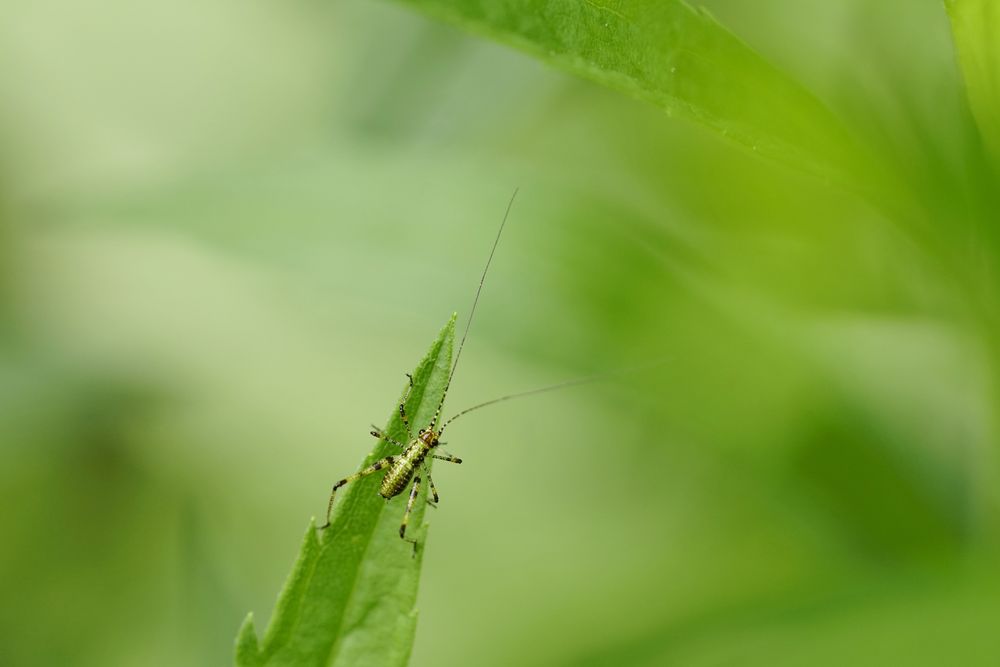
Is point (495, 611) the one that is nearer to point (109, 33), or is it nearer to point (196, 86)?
point (196, 86)

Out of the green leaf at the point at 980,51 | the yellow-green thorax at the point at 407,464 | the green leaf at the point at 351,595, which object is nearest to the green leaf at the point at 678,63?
the green leaf at the point at 980,51

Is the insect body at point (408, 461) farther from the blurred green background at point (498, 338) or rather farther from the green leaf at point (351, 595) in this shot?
the blurred green background at point (498, 338)

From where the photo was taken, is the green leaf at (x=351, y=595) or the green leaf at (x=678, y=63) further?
the green leaf at (x=351, y=595)

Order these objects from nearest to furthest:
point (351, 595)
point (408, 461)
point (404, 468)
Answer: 1. point (351, 595)
2. point (404, 468)
3. point (408, 461)

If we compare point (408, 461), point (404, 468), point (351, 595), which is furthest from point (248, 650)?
point (408, 461)

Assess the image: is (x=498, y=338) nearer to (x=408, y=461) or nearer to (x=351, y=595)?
(x=408, y=461)

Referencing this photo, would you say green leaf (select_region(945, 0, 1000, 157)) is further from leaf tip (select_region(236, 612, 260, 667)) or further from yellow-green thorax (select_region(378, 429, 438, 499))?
leaf tip (select_region(236, 612, 260, 667))

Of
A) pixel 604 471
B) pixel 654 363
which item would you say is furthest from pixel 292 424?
pixel 654 363
